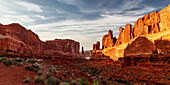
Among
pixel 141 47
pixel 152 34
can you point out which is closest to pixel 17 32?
pixel 141 47

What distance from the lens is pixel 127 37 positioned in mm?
49812

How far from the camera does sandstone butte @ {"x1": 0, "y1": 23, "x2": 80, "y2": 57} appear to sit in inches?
1017

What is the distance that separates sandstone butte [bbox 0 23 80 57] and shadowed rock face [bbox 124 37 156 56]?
41.8 metres

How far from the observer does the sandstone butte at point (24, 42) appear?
1017 inches

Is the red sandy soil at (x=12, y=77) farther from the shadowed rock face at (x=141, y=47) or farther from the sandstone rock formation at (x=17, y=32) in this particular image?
the sandstone rock formation at (x=17, y=32)

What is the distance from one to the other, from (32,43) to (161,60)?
59.4 m

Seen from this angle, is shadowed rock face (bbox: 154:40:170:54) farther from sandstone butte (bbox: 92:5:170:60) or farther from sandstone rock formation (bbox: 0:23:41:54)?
sandstone rock formation (bbox: 0:23:41:54)

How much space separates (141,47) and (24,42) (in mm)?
56155

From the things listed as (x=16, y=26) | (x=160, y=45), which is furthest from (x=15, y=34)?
(x=160, y=45)

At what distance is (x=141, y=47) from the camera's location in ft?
121

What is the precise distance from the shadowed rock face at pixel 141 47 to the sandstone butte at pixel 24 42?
41.8 meters

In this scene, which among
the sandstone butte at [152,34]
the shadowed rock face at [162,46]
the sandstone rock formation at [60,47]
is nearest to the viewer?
the shadowed rock face at [162,46]

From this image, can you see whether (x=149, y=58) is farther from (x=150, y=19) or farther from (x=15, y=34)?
(x=15, y=34)

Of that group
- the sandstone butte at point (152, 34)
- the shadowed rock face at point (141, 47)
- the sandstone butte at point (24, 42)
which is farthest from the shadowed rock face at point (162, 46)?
the sandstone butte at point (24, 42)
